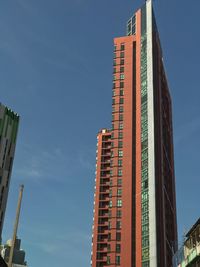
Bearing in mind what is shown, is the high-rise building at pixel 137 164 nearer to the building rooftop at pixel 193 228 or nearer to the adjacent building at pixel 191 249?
the adjacent building at pixel 191 249

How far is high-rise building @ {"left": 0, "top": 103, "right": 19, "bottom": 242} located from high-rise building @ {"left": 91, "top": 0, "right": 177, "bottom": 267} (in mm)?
36482

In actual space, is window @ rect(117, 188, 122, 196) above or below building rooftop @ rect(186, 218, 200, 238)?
above

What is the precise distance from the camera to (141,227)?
4695 inches

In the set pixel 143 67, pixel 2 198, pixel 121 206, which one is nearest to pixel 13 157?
pixel 2 198

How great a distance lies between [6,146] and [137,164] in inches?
1634

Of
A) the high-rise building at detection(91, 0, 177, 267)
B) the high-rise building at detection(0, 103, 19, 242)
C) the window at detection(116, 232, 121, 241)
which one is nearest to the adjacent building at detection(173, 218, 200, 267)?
the high-rise building at detection(0, 103, 19, 242)

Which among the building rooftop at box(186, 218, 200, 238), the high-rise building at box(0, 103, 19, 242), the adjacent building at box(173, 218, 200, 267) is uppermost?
the high-rise building at box(0, 103, 19, 242)

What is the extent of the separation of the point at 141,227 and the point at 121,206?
995 cm

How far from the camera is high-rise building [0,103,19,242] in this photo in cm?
9950

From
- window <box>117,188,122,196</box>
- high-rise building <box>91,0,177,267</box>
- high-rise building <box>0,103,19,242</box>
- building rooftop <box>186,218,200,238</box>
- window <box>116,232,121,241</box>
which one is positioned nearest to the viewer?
building rooftop <box>186,218,200,238</box>

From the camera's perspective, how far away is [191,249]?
5631 centimetres

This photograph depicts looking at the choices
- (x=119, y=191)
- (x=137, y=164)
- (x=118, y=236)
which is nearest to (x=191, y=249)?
(x=118, y=236)

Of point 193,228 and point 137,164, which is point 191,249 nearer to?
point 193,228

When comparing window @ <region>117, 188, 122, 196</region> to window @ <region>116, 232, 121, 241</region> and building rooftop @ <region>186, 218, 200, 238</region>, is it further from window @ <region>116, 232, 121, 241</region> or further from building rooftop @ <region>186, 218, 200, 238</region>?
building rooftop @ <region>186, 218, 200, 238</region>
